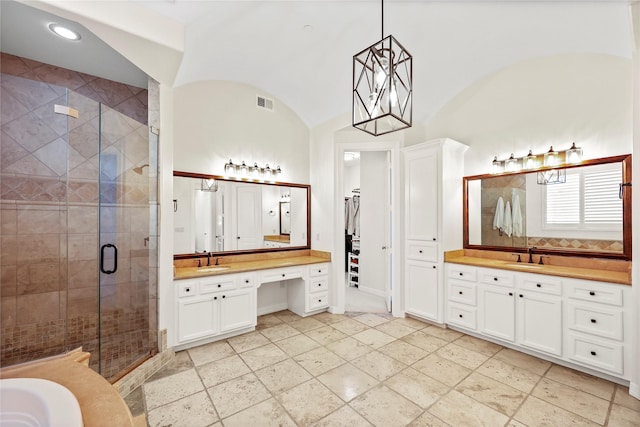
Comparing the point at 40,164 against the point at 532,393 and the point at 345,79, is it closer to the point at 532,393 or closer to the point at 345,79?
the point at 345,79

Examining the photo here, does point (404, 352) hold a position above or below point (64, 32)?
below

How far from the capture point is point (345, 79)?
355cm

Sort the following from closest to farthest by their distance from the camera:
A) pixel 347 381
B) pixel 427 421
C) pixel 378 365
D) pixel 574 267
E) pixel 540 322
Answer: pixel 427 421 → pixel 347 381 → pixel 378 365 → pixel 540 322 → pixel 574 267

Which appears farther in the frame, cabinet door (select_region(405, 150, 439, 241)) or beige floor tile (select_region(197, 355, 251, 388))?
cabinet door (select_region(405, 150, 439, 241))

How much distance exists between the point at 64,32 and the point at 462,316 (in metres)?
4.90

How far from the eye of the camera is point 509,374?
101 inches

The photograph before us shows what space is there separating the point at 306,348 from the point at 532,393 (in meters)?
2.05

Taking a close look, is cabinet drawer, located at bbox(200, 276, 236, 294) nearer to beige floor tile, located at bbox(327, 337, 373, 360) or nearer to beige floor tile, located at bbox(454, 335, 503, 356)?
beige floor tile, located at bbox(327, 337, 373, 360)

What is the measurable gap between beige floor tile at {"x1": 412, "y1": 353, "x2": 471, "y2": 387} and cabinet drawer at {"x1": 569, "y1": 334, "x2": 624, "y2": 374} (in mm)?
995

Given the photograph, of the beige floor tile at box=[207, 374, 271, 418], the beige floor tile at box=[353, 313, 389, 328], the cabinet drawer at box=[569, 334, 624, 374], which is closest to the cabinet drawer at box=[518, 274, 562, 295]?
the cabinet drawer at box=[569, 334, 624, 374]

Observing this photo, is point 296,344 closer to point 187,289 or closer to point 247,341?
point 247,341

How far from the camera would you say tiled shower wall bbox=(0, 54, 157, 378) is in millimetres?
2498

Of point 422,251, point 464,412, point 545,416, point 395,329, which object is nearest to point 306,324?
point 395,329

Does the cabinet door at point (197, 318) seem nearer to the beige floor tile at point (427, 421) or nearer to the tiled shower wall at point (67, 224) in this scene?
the tiled shower wall at point (67, 224)
